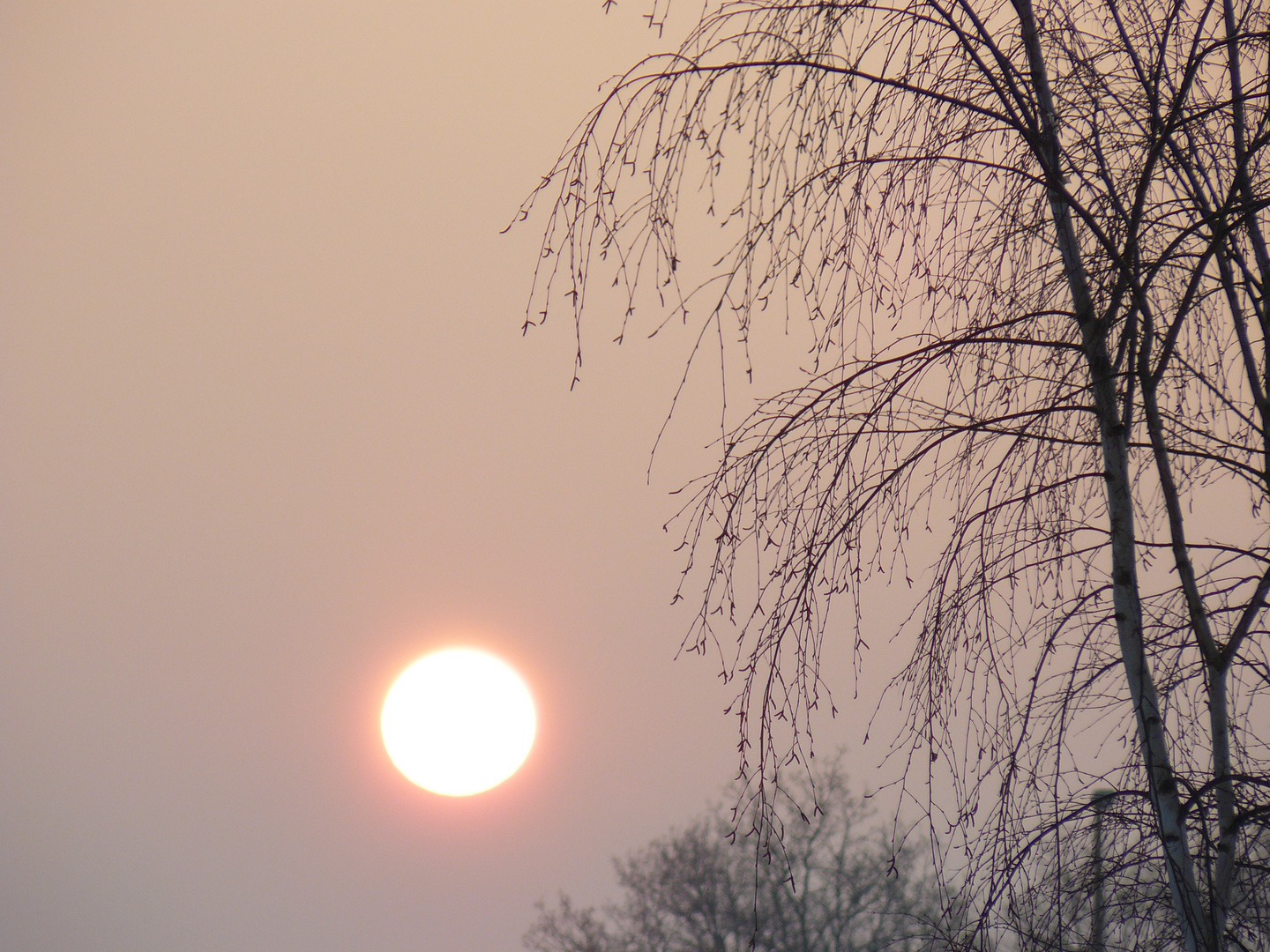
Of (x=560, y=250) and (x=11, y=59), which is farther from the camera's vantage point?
(x=11, y=59)

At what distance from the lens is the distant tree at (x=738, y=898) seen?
1088cm

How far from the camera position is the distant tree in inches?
→ 428

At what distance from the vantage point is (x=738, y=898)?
1140cm

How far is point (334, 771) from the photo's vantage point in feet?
78.9

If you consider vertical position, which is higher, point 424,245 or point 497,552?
point 497,552

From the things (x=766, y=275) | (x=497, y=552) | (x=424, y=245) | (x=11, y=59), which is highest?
(x=11, y=59)

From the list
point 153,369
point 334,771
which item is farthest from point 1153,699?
point 334,771

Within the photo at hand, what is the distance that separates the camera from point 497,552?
68.2 ft

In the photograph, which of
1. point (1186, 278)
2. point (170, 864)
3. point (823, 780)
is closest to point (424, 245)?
point (823, 780)

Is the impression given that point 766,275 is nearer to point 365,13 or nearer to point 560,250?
point 560,250

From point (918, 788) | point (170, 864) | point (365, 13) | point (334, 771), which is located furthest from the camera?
point (170, 864)

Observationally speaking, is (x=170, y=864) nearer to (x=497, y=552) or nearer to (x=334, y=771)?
(x=334, y=771)

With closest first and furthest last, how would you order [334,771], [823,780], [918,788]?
[918,788] → [823,780] → [334,771]

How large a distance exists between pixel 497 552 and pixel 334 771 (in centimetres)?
835
